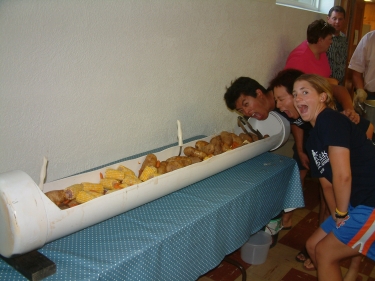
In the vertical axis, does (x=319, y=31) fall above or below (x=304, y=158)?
above

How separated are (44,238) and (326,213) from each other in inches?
81.3

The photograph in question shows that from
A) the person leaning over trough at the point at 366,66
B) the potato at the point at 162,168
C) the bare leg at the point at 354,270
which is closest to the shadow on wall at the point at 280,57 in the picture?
the person leaning over trough at the point at 366,66

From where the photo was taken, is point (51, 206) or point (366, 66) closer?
point (51, 206)

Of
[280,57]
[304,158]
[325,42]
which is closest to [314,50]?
[325,42]

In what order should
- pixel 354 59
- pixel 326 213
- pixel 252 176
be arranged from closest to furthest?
1. pixel 252 176
2. pixel 326 213
3. pixel 354 59

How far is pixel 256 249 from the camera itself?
2.20 m

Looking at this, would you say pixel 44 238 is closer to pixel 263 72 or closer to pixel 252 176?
pixel 252 176

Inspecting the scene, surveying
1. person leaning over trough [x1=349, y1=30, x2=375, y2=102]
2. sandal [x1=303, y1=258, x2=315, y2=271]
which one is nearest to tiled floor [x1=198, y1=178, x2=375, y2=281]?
sandal [x1=303, y1=258, x2=315, y2=271]

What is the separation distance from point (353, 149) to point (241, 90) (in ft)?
2.89

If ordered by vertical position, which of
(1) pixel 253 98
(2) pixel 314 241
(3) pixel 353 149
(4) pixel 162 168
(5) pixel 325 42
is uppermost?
(5) pixel 325 42

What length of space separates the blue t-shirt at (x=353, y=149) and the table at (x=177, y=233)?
0.37 meters

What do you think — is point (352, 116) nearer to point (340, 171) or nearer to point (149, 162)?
point (340, 171)

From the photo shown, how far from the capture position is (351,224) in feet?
4.91

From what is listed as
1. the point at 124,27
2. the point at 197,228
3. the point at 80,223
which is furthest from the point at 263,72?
the point at 80,223
